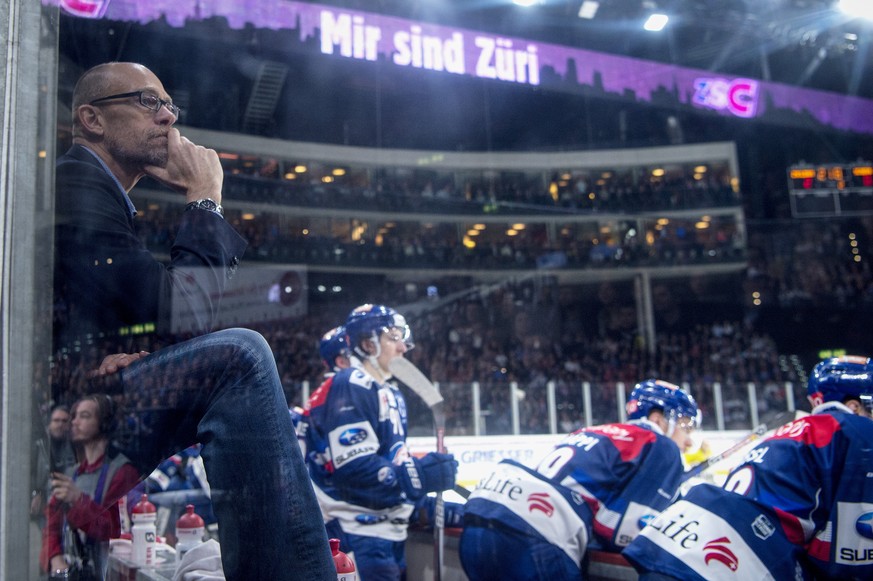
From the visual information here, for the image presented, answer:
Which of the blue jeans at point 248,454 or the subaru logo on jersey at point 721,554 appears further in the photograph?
the subaru logo on jersey at point 721,554

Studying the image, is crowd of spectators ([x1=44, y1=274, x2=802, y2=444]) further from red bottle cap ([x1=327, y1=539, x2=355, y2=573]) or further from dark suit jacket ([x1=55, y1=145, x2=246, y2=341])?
dark suit jacket ([x1=55, y1=145, x2=246, y2=341])

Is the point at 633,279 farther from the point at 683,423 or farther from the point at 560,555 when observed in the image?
the point at 560,555

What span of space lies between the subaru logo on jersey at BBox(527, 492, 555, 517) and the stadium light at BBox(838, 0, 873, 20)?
5.50 metres

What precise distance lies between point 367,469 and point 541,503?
50cm

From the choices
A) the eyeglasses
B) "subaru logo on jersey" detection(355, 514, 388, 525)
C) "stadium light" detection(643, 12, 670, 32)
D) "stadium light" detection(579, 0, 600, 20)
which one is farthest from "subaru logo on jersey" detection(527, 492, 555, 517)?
"stadium light" detection(643, 12, 670, 32)

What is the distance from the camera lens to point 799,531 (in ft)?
4.60

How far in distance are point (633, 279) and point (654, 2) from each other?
9.26 feet

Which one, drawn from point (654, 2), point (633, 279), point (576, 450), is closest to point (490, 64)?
point (654, 2)

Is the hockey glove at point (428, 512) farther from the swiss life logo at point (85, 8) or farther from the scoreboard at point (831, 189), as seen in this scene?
the scoreboard at point (831, 189)

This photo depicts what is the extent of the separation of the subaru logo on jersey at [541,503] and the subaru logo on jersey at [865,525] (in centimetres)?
67

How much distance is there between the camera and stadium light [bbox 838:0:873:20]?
579 cm

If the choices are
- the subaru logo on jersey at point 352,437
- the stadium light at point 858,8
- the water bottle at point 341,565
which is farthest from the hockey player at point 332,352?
the stadium light at point 858,8

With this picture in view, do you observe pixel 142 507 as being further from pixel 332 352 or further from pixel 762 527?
pixel 762 527

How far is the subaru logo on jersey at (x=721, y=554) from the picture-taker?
132cm
